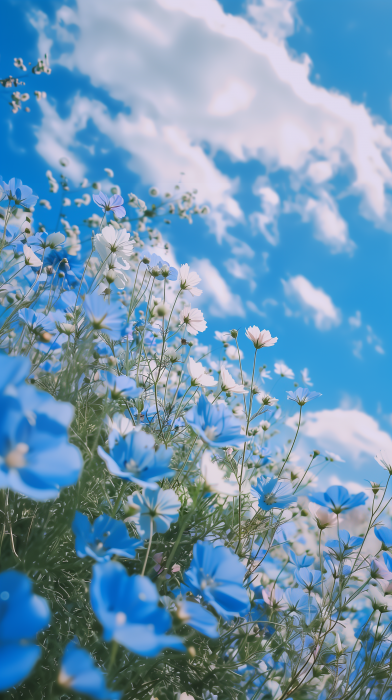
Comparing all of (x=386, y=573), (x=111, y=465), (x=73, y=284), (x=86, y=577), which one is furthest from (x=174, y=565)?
(x=73, y=284)

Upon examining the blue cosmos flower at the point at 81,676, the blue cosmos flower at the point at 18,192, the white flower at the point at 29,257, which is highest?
the blue cosmos flower at the point at 18,192

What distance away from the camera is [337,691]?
0.76 metres

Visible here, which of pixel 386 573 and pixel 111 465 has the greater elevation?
pixel 386 573

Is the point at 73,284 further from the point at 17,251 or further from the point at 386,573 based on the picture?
the point at 386,573

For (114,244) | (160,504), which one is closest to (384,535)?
(160,504)

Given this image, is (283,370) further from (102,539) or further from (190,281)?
(102,539)

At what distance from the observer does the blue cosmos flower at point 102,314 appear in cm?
51

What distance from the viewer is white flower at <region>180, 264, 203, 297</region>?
101cm

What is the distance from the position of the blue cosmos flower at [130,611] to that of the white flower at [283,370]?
1.34 m

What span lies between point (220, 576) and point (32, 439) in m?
0.27

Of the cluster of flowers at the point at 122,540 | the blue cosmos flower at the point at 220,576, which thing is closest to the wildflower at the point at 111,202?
the cluster of flowers at the point at 122,540

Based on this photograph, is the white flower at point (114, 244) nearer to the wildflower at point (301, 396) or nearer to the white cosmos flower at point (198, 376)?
the white cosmos flower at point (198, 376)

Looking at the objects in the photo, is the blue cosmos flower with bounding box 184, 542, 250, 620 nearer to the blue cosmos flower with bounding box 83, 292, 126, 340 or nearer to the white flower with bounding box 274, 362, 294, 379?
the blue cosmos flower with bounding box 83, 292, 126, 340

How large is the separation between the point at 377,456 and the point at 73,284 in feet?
3.13
